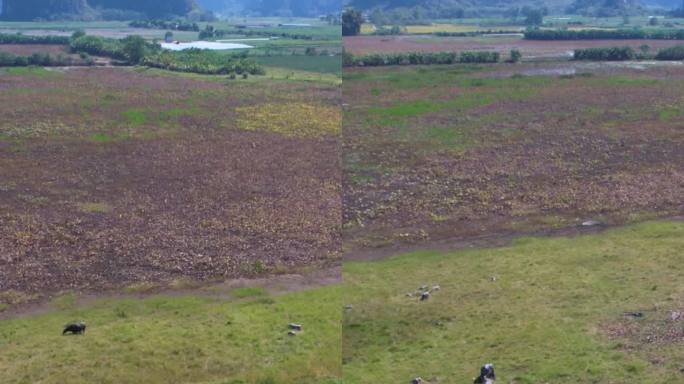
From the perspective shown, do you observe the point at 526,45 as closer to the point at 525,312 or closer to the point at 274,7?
the point at 274,7

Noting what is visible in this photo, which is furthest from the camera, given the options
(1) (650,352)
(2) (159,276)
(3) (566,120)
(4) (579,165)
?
(3) (566,120)


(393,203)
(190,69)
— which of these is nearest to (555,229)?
(393,203)

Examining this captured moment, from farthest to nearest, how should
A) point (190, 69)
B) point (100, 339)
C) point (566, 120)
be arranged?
point (190, 69)
point (566, 120)
point (100, 339)

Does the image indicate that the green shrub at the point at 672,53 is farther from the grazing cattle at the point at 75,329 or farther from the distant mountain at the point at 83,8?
the grazing cattle at the point at 75,329

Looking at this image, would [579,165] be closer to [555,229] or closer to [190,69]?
[555,229]

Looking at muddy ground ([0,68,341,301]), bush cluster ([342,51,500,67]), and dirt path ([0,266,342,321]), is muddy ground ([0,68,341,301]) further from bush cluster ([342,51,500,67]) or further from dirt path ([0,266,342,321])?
bush cluster ([342,51,500,67])

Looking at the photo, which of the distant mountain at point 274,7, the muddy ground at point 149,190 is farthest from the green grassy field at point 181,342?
the distant mountain at point 274,7

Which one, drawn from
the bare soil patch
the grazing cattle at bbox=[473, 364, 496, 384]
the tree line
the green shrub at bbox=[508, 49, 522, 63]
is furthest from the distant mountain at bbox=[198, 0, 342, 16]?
the tree line

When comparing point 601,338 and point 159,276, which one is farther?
point 159,276
